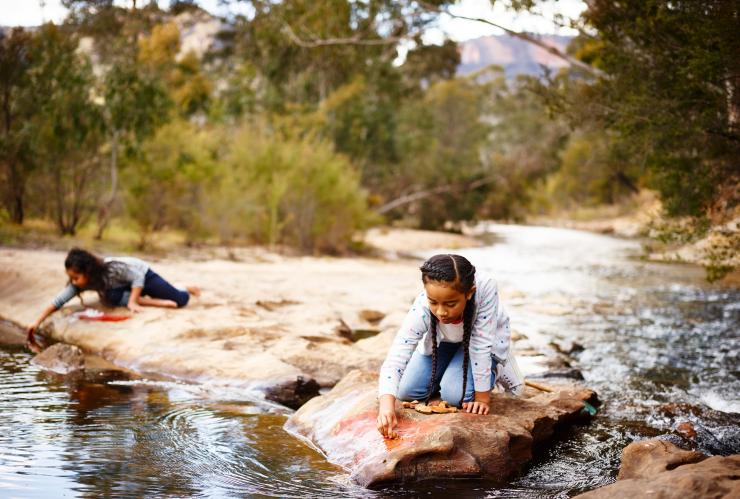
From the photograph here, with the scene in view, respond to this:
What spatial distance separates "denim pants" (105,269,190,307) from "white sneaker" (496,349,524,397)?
472 cm

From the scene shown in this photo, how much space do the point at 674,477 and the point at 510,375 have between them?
1517mm

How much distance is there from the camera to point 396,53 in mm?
30172

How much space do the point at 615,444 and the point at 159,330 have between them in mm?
4444

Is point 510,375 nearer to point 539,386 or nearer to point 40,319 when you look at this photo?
point 539,386

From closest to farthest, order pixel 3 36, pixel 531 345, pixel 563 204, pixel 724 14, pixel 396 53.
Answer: pixel 724 14 → pixel 531 345 → pixel 3 36 → pixel 396 53 → pixel 563 204

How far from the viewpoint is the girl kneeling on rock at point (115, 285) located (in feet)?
24.7

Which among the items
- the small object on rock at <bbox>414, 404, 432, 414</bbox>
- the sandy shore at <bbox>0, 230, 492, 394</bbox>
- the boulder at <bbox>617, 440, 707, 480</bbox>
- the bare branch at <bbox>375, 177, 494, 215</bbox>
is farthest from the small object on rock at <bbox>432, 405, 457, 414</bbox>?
the bare branch at <bbox>375, 177, 494, 215</bbox>

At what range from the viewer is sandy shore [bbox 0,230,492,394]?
21.5 ft

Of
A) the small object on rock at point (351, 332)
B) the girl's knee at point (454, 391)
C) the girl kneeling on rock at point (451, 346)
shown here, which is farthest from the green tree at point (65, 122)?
the girl's knee at point (454, 391)

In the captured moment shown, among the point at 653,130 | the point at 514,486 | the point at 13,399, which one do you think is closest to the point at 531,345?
the point at 653,130

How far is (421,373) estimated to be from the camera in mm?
4652

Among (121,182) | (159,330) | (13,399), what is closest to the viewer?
(13,399)

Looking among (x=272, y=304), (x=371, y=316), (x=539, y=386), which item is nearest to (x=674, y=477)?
(x=539, y=386)

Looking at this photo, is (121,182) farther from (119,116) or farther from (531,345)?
(531,345)
